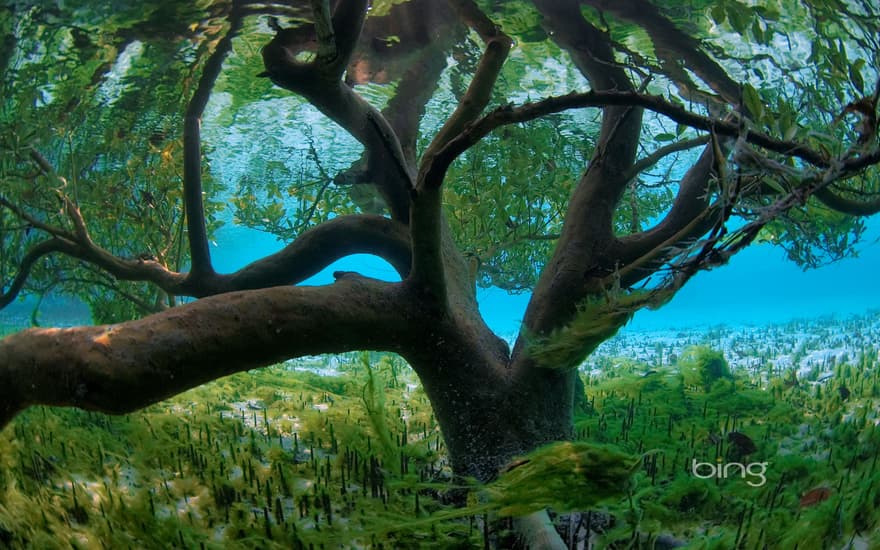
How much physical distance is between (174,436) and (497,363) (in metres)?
3.25

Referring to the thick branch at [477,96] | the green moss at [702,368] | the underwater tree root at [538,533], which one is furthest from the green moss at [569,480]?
the green moss at [702,368]

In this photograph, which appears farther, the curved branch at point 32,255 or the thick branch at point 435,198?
the curved branch at point 32,255

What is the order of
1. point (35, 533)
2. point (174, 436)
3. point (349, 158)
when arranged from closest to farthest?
point (35, 533) < point (174, 436) < point (349, 158)

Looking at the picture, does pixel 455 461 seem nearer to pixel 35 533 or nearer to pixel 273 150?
pixel 35 533

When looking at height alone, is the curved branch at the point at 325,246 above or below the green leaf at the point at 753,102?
above

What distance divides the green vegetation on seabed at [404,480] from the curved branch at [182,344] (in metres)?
0.57

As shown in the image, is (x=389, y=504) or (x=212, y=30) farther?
(x=212, y=30)

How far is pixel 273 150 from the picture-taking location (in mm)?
14477

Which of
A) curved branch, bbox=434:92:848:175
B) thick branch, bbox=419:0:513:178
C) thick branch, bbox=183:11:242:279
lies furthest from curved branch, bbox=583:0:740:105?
thick branch, bbox=183:11:242:279

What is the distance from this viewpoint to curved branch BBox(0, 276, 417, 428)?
8.86ft

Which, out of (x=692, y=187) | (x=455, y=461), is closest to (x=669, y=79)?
(x=692, y=187)
